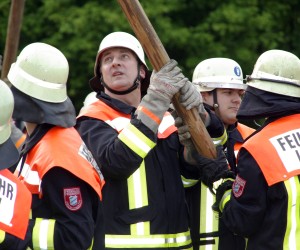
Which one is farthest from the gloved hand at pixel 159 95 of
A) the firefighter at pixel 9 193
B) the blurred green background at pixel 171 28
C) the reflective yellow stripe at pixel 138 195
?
the blurred green background at pixel 171 28

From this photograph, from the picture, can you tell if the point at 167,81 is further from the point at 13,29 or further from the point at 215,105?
the point at 13,29

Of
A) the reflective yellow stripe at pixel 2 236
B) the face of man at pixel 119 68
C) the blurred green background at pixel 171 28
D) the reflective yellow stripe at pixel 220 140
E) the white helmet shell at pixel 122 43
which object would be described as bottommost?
the reflective yellow stripe at pixel 2 236

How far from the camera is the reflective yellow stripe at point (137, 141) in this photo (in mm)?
5609

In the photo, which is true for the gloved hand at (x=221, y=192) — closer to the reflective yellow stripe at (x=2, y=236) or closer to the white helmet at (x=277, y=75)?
the white helmet at (x=277, y=75)

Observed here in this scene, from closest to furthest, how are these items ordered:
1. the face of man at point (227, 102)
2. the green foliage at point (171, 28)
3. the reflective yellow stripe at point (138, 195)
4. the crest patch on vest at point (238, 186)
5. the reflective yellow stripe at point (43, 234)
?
1. the reflective yellow stripe at point (43, 234)
2. the crest patch on vest at point (238, 186)
3. the reflective yellow stripe at point (138, 195)
4. the face of man at point (227, 102)
5. the green foliage at point (171, 28)

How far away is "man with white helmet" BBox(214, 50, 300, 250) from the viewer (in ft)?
17.6

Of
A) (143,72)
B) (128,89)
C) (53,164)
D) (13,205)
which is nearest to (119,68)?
(128,89)

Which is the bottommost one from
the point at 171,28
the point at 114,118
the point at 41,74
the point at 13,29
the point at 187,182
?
the point at 187,182

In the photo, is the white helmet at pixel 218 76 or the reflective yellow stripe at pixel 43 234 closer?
the reflective yellow stripe at pixel 43 234

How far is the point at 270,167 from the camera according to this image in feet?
17.7

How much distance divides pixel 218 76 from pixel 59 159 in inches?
92.6

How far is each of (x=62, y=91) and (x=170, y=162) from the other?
3.50 ft

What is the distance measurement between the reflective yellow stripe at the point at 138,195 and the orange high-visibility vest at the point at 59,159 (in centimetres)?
69

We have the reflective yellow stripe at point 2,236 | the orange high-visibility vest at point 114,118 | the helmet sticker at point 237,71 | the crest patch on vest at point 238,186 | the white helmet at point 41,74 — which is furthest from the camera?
the helmet sticker at point 237,71
